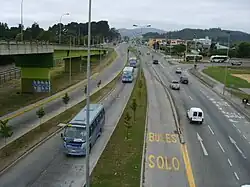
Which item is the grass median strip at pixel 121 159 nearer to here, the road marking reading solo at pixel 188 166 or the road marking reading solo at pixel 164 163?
the road marking reading solo at pixel 164 163

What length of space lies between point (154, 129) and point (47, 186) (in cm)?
1622

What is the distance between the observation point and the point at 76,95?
56625mm

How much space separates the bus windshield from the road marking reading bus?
7215 mm

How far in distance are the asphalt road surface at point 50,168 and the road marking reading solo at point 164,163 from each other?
3.87m

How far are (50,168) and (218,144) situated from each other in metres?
15.2

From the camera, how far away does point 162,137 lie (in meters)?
32.9

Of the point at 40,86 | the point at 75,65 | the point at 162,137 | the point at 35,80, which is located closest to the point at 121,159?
the point at 162,137

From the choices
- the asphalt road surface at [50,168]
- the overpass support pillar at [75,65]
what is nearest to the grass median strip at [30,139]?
the asphalt road surface at [50,168]

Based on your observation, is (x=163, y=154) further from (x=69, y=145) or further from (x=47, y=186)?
(x=47, y=186)

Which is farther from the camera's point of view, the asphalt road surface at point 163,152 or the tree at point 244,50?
the tree at point 244,50

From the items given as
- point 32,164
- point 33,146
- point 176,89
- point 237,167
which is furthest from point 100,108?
point 176,89

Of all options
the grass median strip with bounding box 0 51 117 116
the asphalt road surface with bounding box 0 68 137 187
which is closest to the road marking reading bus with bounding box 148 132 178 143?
the asphalt road surface with bounding box 0 68 137 187

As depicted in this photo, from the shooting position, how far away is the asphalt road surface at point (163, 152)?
2309cm

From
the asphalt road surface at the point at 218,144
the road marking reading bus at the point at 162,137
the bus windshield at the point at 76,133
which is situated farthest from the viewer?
the road marking reading bus at the point at 162,137
